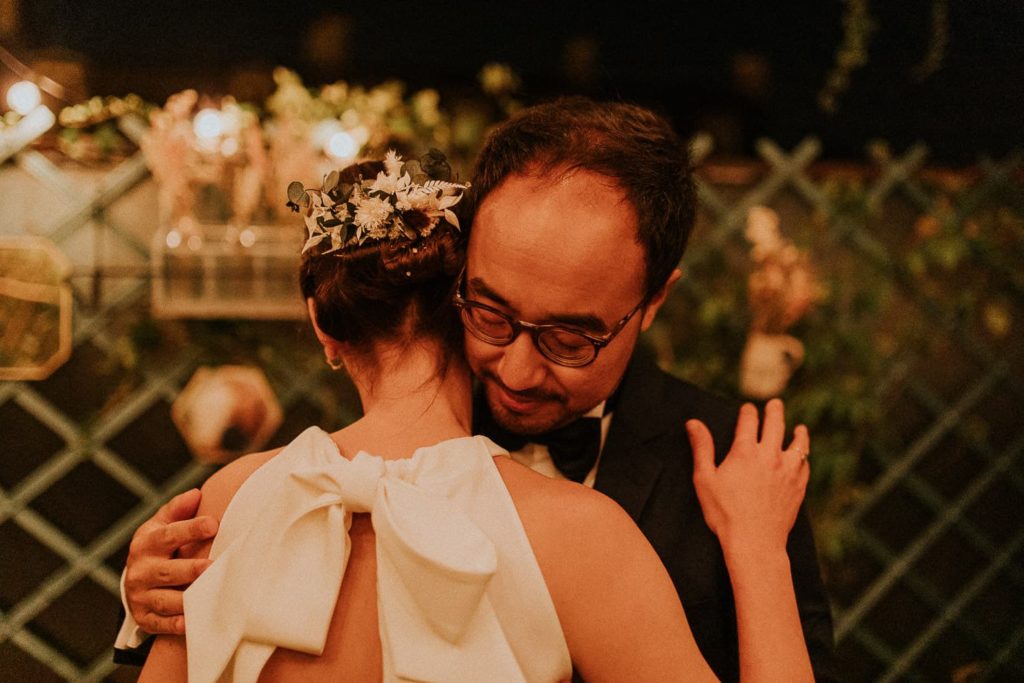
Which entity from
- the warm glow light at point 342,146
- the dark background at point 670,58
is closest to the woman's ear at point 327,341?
the warm glow light at point 342,146

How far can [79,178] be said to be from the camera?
240 centimetres

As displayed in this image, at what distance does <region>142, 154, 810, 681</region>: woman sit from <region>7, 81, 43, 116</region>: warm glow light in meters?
1.67

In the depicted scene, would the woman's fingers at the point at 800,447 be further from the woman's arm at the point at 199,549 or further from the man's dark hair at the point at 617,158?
the woman's arm at the point at 199,549

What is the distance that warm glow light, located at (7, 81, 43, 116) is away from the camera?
6.88 ft

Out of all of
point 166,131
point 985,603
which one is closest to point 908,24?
point 985,603

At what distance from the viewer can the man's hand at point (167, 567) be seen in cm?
89

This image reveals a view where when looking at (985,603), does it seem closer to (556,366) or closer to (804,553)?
(804,553)

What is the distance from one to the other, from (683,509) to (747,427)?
0.15m

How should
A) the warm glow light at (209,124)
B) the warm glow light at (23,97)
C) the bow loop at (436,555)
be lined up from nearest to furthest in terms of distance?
the bow loop at (436,555) → the warm glow light at (23,97) → the warm glow light at (209,124)

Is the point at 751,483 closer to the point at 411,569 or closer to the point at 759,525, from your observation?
the point at 759,525

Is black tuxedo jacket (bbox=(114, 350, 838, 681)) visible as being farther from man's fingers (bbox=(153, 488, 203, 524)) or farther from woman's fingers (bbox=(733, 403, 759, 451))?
man's fingers (bbox=(153, 488, 203, 524))

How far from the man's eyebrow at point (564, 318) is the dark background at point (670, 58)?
1.73 meters

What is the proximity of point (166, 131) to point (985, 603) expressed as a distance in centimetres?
286

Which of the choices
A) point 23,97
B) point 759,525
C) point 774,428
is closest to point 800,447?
point 774,428
